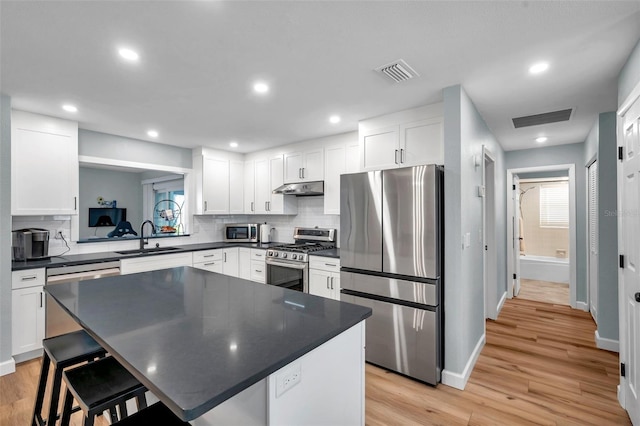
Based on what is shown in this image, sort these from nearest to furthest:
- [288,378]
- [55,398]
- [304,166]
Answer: [288,378]
[55,398]
[304,166]

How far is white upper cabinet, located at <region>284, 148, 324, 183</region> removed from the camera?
424cm

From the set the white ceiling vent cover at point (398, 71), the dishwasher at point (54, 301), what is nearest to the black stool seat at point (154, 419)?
the white ceiling vent cover at point (398, 71)

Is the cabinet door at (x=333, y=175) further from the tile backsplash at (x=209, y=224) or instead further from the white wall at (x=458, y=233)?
the white wall at (x=458, y=233)

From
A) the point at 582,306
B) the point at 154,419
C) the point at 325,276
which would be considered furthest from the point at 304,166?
the point at 582,306

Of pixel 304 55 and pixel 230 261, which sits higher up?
pixel 304 55

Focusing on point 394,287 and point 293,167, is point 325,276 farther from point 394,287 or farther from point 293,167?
point 293,167

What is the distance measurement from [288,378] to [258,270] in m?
3.48

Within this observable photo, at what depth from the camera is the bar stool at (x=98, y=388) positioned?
4.08 feet

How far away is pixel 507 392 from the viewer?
248 cm

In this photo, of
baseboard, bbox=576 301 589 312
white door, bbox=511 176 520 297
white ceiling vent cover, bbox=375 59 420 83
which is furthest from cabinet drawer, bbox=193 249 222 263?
baseboard, bbox=576 301 589 312

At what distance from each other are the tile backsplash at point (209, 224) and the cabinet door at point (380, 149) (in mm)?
1336

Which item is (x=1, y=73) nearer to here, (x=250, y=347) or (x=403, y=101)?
(x=250, y=347)

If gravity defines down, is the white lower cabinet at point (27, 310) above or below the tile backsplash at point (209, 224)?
below

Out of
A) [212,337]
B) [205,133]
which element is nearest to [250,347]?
[212,337]
